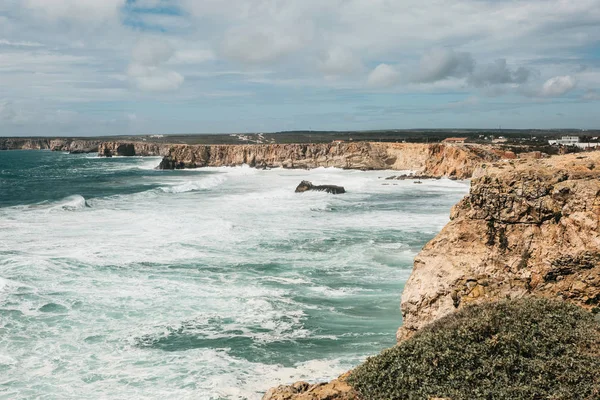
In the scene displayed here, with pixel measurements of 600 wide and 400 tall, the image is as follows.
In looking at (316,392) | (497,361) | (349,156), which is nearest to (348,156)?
(349,156)

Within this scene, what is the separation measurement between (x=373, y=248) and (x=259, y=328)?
455 inches

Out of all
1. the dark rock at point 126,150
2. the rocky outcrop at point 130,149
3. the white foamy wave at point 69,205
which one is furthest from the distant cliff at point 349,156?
the dark rock at point 126,150

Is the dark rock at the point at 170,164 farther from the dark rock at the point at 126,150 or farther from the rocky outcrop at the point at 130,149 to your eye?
the dark rock at the point at 126,150

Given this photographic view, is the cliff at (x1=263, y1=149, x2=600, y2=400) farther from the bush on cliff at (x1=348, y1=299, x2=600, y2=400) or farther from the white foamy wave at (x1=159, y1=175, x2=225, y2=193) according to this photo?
the white foamy wave at (x1=159, y1=175, x2=225, y2=193)

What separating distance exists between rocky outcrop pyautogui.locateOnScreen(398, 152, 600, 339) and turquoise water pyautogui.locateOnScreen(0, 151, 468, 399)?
3.05m

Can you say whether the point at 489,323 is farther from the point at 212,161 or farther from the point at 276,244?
the point at 212,161

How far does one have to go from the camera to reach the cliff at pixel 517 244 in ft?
36.0

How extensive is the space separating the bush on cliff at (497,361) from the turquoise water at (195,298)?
4.75 meters

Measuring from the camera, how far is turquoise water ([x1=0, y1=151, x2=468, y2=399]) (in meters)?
13.1

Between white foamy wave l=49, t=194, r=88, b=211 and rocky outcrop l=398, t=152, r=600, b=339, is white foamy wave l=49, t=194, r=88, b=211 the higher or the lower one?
the lower one

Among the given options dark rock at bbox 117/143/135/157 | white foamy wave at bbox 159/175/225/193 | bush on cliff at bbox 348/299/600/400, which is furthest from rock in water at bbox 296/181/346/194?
dark rock at bbox 117/143/135/157

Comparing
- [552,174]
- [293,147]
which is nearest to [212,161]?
[293,147]

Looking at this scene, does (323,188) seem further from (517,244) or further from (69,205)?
(517,244)

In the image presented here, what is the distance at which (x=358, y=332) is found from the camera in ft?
50.5
